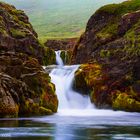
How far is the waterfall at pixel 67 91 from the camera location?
86.4 meters

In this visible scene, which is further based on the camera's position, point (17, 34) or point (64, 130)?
point (17, 34)

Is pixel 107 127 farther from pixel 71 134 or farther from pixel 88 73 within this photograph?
pixel 88 73

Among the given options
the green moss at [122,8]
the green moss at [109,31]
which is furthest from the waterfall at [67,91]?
the green moss at [122,8]

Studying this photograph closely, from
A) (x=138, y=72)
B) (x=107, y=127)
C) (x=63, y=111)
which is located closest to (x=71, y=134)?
(x=107, y=127)

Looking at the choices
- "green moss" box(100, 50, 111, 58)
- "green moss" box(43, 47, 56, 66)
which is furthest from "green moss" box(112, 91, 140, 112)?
"green moss" box(43, 47, 56, 66)

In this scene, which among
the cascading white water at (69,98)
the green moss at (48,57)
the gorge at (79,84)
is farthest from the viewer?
the green moss at (48,57)

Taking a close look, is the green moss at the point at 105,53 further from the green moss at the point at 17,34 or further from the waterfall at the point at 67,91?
the green moss at the point at 17,34

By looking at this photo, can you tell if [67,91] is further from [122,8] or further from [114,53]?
[122,8]

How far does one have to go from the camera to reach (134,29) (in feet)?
322

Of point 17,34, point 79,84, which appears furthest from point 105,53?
point 17,34

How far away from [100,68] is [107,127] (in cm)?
3481

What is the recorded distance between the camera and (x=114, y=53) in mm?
94062

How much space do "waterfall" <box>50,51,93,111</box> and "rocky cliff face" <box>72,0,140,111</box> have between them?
6.02 feet

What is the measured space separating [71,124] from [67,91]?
28828 mm
